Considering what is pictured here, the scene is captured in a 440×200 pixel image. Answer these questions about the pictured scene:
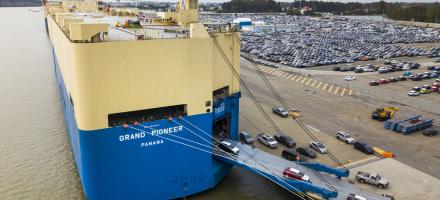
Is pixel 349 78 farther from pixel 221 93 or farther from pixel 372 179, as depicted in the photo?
pixel 221 93

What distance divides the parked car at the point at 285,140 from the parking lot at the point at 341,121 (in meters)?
0.77

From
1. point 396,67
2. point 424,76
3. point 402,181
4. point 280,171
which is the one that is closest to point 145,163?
point 280,171

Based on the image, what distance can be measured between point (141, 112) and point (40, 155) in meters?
9.85

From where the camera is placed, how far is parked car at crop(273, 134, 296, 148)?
831 inches

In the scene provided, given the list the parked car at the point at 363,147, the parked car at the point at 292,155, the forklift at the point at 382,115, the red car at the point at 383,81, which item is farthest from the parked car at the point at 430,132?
the red car at the point at 383,81

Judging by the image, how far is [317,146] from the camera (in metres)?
20.7

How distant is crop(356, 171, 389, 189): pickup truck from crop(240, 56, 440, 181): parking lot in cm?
225

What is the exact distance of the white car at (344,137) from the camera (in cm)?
2171

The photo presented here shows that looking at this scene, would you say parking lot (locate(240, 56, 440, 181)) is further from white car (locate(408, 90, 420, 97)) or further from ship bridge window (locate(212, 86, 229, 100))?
ship bridge window (locate(212, 86, 229, 100))

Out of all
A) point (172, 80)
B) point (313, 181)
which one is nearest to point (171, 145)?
point (172, 80)

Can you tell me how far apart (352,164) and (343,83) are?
71.7 ft

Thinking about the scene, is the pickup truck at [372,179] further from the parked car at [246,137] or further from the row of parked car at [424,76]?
the row of parked car at [424,76]

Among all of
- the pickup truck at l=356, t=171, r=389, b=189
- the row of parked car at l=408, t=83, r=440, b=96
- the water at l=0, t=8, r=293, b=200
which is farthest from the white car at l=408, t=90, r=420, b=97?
the water at l=0, t=8, r=293, b=200

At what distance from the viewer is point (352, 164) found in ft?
62.5
